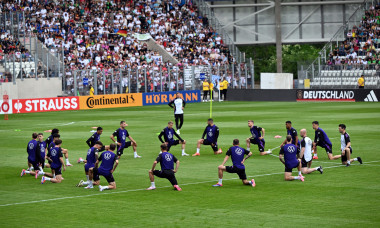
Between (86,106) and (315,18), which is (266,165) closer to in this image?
(86,106)

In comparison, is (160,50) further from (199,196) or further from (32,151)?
(199,196)

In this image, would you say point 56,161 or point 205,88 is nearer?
point 56,161

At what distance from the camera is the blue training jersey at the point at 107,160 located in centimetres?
1847

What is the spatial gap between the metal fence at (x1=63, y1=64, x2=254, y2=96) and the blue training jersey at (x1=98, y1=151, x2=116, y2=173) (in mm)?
40446

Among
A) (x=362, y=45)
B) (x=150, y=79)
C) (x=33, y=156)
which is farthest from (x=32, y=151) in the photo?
(x=362, y=45)

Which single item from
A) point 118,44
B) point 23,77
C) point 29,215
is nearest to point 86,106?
point 23,77

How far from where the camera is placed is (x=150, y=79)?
63219 mm

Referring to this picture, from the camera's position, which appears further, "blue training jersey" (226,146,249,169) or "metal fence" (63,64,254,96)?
"metal fence" (63,64,254,96)

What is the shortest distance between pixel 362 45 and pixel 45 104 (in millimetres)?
34979

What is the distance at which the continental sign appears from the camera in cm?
5769

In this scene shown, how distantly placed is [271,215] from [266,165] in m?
8.35

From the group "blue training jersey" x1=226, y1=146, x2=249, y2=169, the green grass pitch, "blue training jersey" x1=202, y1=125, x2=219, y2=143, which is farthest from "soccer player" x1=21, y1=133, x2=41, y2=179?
"blue training jersey" x1=202, y1=125, x2=219, y2=143

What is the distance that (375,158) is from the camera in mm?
24219

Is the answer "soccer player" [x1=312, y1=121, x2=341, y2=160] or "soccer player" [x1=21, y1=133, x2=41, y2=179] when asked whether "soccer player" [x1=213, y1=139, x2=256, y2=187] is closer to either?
"soccer player" [x1=312, y1=121, x2=341, y2=160]
